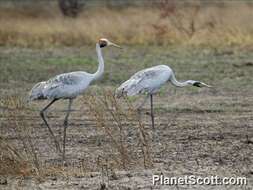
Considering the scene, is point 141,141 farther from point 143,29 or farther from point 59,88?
point 143,29

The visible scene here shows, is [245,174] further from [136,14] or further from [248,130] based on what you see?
[136,14]

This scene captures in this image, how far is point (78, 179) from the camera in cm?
1077

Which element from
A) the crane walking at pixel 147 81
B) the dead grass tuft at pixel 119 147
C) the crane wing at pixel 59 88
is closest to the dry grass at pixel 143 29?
the crane walking at pixel 147 81

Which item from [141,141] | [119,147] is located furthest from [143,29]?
[119,147]

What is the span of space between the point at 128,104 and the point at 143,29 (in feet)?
54.7

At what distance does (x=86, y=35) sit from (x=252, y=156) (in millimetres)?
16434

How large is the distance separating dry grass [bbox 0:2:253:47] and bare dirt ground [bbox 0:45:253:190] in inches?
224

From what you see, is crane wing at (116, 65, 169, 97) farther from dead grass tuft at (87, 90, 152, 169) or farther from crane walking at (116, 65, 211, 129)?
dead grass tuft at (87, 90, 152, 169)

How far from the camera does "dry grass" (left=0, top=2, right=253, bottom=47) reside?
2661 cm

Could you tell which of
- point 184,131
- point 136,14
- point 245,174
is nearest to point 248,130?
point 184,131

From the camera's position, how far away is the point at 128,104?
11.5m

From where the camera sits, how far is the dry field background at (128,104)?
11055mm

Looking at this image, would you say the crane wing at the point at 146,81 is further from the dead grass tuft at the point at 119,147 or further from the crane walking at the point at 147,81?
the dead grass tuft at the point at 119,147

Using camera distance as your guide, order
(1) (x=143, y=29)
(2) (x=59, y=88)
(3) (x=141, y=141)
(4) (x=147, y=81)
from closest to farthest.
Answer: (3) (x=141, y=141) < (2) (x=59, y=88) < (4) (x=147, y=81) < (1) (x=143, y=29)
